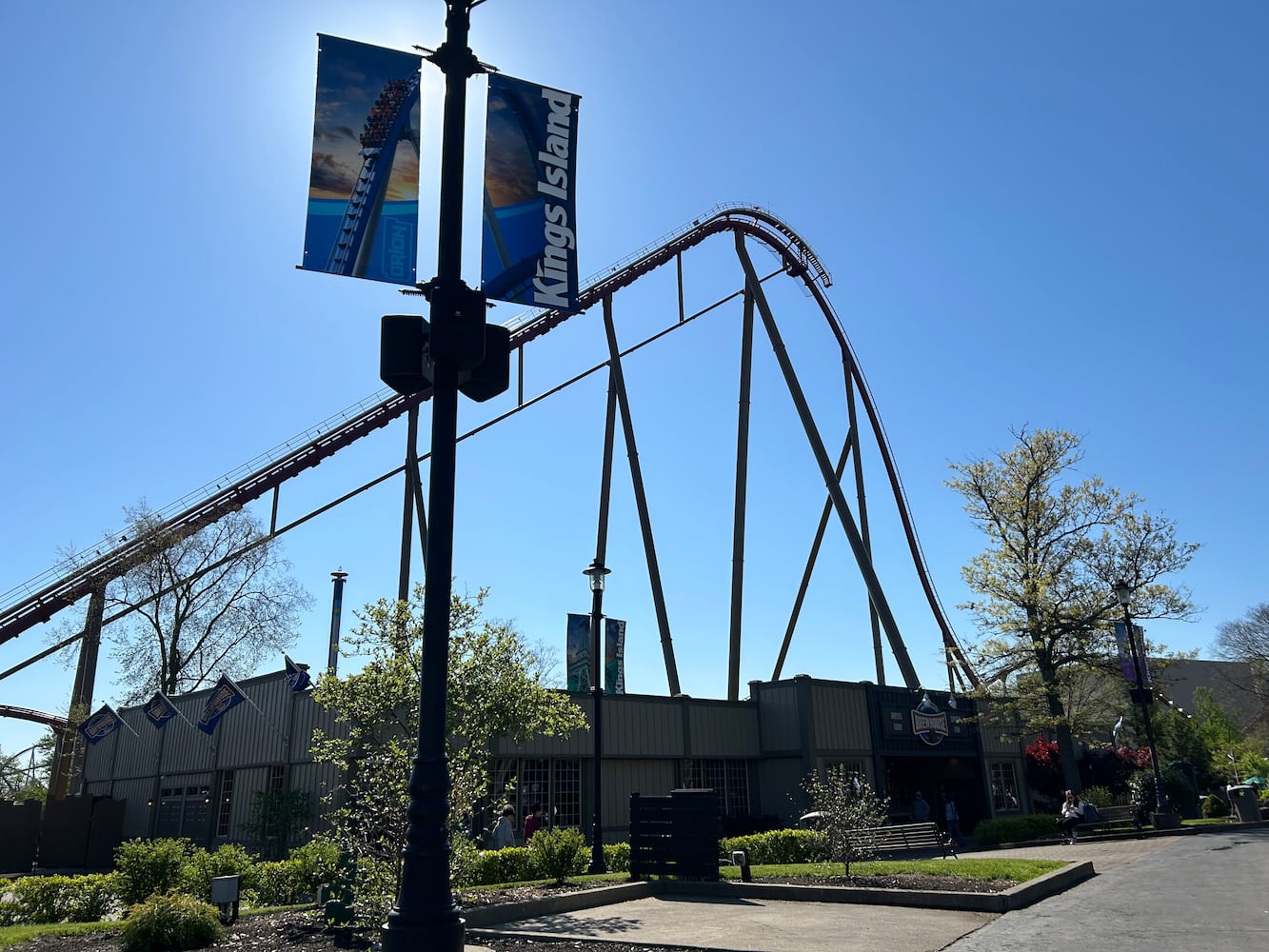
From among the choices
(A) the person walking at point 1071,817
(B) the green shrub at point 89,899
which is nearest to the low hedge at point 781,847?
(A) the person walking at point 1071,817

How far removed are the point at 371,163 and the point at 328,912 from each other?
8.30m

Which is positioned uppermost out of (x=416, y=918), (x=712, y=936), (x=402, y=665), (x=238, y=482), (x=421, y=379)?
(x=238, y=482)

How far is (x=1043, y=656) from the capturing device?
33.1 meters

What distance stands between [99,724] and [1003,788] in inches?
1225

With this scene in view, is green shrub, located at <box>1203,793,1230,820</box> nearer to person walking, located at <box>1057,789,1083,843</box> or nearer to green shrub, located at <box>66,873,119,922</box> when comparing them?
person walking, located at <box>1057,789,1083,843</box>

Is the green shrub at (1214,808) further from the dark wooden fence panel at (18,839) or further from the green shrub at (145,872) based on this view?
the dark wooden fence panel at (18,839)

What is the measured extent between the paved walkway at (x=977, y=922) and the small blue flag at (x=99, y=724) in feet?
75.5

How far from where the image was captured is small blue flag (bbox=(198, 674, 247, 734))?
25656 mm

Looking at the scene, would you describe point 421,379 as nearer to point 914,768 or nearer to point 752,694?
point 752,694

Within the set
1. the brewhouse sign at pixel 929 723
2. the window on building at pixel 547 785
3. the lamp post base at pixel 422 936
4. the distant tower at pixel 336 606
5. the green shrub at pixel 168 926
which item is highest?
the distant tower at pixel 336 606

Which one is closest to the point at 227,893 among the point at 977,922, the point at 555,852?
the point at 555,852

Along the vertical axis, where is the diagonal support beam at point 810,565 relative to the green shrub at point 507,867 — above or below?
above

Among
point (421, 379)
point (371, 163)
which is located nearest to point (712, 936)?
point (421, 379)

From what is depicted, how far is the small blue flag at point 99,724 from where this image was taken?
29.8 m
